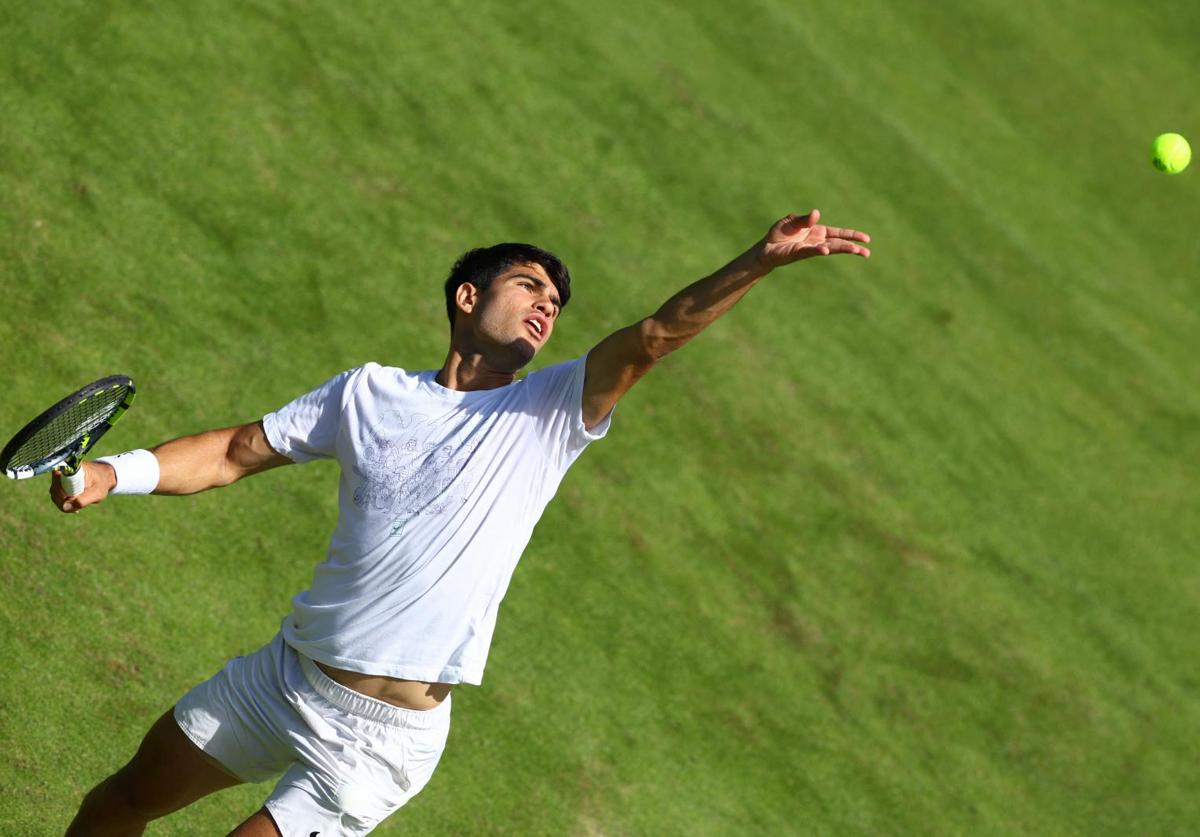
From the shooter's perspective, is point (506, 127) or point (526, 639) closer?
point (526, 639)

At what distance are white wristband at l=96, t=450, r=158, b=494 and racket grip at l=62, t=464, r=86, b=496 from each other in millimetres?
153

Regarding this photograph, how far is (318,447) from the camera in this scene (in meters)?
4.82

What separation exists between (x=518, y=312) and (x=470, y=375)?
0.88 feet

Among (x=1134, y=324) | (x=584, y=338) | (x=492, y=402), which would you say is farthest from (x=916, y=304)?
(x=492, y=402)

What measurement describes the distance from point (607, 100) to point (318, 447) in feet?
20.5

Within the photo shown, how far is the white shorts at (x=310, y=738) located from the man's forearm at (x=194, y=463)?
582 millimetres

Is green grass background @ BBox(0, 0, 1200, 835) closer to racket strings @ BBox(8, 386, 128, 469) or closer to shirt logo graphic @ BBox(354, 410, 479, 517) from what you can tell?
racket strings @ BBox(8, 386, 128, 469)

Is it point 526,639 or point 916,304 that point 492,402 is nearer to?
point 526,639

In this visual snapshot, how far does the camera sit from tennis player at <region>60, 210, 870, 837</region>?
437cm

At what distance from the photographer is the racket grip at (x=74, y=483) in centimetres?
423

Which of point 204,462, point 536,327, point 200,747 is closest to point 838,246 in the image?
point 536,327

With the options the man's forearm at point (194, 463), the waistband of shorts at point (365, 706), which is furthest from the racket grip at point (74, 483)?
the waistband of shorts at point (365, 706)

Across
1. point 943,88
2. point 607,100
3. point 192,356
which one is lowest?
point 192,356

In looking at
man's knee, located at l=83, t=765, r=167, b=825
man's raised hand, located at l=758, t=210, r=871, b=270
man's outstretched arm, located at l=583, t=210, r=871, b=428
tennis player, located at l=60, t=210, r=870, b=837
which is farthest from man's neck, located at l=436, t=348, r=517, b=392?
man's knee, located at l=83, t=765, r=167, b=825
